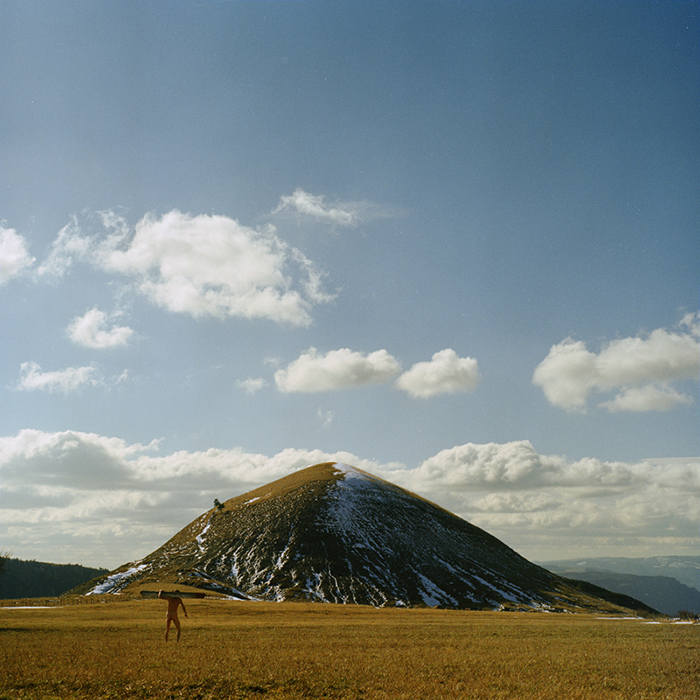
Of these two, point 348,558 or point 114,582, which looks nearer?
point 114,582

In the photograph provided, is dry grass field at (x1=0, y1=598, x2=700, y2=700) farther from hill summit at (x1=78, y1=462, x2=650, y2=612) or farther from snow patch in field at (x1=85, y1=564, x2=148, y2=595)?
snow patch in field at (x1=85, y1=564, x2=148, y2=595)

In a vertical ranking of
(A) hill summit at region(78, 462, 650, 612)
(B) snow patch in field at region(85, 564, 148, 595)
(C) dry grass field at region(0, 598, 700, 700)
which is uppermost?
A: (C) dry grass field at region(0, 598, 700, 700)

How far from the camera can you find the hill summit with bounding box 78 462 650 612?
124125 mm

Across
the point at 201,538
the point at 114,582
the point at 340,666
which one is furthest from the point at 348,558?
the point at 340,666

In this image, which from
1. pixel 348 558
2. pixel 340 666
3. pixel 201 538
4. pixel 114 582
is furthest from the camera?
pixel 201 538

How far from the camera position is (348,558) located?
5448 inches

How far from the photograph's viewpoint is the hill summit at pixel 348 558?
124125 mm

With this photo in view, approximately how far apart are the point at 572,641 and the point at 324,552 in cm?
11144

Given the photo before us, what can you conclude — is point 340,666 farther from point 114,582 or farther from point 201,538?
point 201,538

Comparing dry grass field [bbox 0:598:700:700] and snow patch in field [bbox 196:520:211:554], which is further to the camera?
Result: snow patch in field [bbox 196:520:211:554]

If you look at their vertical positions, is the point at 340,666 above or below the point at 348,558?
above

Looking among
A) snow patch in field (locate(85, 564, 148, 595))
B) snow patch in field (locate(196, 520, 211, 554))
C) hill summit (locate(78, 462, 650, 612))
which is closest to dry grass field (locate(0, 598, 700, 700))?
hill summit (locate(78, 462, 650, 612))

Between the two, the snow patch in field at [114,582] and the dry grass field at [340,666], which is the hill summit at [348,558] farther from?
the dry grass field at [340,666]

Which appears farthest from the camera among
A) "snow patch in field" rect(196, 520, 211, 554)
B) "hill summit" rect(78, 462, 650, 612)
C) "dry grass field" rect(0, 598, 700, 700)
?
"snow patch in field" rect(196, 520, 211, 554)
